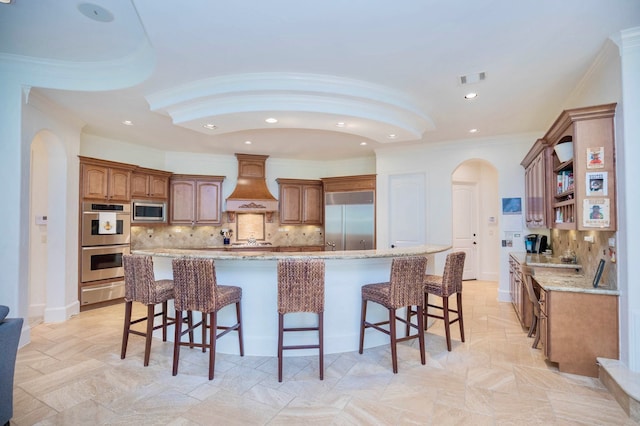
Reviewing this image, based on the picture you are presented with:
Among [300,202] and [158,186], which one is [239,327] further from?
[300,202]

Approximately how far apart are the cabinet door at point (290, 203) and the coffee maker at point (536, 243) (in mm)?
4164

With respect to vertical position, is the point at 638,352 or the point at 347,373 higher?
the point at 638,352

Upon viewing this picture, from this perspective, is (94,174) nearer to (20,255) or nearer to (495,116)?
(20,255)

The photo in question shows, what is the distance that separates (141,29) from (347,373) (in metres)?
3.44

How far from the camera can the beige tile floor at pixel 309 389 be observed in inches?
86.4

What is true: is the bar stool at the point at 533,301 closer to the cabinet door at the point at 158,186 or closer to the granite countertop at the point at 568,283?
the granite countertop at the point at 568,283

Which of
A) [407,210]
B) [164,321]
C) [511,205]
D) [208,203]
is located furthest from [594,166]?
[208,203]

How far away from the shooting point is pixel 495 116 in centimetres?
426

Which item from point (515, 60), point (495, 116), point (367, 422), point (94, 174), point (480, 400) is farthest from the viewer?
point (94, 174)

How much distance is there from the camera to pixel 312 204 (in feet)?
22.8

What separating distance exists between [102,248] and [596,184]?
6.11 meters

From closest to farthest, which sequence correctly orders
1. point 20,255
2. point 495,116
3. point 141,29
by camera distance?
point 141,29, point 20,255, point 495,116

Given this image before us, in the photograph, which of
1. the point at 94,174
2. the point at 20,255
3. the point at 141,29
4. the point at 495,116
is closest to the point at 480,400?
the point at 495,116

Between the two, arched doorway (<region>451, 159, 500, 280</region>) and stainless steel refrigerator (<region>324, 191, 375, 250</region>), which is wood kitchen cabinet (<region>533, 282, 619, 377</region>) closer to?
stainless steel refrigerator (<region>324, 191, 375, 250</region>)
